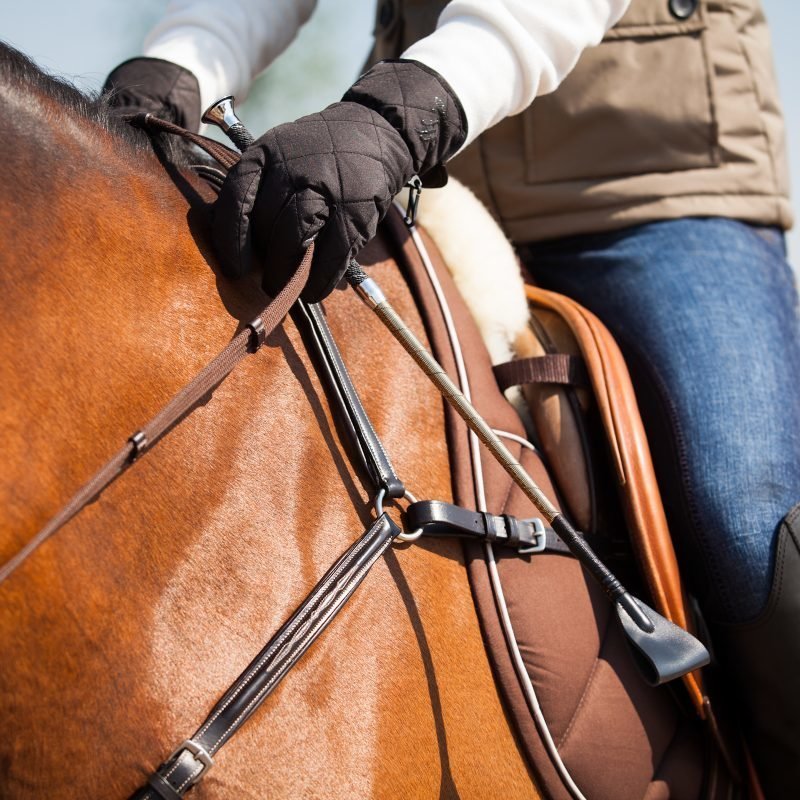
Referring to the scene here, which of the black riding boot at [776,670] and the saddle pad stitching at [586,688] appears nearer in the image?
the saddle pad stitching at [586,688]

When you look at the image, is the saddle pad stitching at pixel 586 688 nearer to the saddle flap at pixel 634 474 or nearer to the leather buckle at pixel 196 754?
the saddle flap at pixel 634 474

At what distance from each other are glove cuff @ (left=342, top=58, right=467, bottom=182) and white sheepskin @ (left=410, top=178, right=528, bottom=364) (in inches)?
9.8

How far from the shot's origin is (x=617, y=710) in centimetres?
132

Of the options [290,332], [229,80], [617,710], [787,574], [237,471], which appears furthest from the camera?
[229,80]

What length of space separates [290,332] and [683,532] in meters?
0.83

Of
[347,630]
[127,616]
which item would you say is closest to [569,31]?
[347,630]

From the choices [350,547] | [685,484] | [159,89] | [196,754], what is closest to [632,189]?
[685,484]

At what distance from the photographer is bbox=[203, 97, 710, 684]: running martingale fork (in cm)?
115

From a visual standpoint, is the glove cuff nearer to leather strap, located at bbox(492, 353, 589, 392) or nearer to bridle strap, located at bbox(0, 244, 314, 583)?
bridle strap, located at bbox(0, 244, 314, 583)

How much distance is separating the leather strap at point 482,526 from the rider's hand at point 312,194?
33 cm

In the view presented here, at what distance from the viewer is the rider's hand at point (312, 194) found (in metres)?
1.09

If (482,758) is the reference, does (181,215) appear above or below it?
above

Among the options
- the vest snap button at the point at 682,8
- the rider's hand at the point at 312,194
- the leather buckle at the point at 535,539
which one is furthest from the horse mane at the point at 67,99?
the vest snap button at the point at 682,8

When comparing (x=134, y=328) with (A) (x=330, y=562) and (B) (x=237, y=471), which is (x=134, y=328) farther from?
(A) (x=330, y=562)
